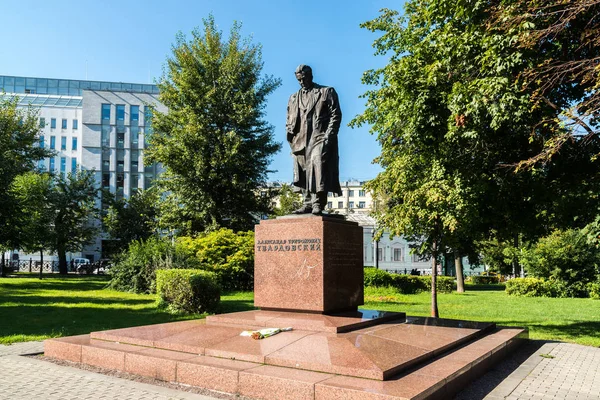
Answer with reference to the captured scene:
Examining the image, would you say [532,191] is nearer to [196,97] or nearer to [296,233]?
[296,233]

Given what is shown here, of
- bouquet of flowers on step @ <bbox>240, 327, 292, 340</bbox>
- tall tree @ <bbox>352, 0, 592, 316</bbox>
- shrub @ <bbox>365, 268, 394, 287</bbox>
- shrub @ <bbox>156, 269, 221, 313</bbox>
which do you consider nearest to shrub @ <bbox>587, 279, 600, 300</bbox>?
shrub @ <bbox>365, 268, 394, 287</bbox>

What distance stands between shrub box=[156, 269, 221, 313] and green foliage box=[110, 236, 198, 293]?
4.72 m

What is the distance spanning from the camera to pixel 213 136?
25953 mm

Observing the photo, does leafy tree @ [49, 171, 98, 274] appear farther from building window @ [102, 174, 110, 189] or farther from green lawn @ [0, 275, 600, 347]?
building window @ [102, 174, 110, 189]

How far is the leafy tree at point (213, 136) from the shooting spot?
25.5 metres

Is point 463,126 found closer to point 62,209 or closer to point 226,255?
point 226,255

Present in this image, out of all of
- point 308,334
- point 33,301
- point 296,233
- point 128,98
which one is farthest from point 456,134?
point 128,98

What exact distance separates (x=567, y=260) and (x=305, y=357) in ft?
91.7

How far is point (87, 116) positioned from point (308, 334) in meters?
63.5

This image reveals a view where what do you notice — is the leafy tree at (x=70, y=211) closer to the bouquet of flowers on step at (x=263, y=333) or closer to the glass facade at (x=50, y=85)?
the bouquet of flowers on step at (x=263, y=333)

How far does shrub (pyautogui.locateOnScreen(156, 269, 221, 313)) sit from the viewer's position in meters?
14.8

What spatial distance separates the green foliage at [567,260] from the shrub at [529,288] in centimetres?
86

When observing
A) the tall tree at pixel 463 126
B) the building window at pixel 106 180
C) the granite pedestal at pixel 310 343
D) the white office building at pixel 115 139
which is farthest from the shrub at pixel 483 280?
the building window at pixel 106 180

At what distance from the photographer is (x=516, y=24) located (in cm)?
909
